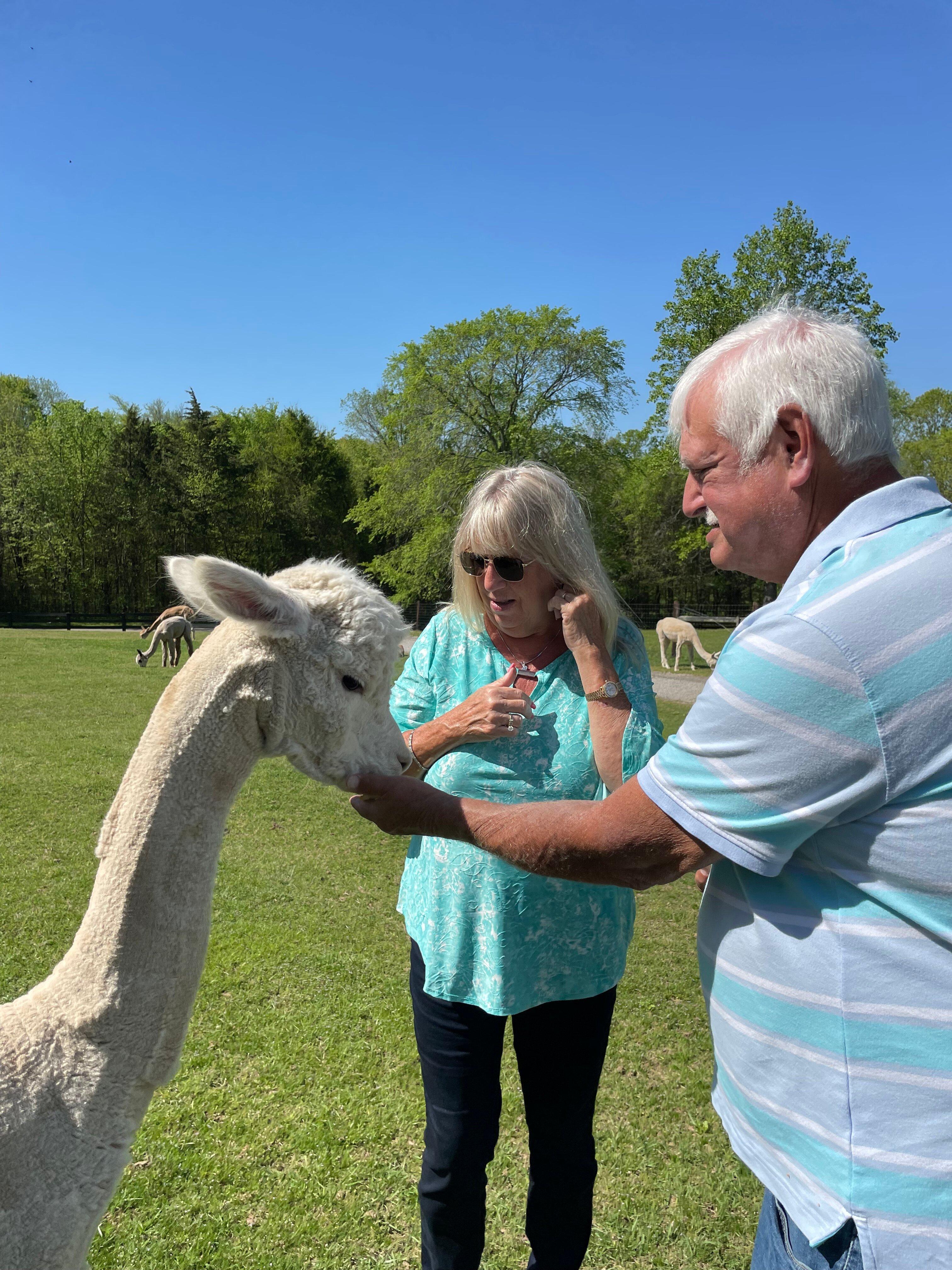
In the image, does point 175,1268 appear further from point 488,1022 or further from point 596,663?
point 596,663

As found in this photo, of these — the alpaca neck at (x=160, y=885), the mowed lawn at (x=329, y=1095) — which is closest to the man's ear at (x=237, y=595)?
the alpaca neck at (x=160, y=885)

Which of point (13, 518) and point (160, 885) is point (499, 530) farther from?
point (13, 518)

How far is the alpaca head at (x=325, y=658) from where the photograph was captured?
5.52 feet

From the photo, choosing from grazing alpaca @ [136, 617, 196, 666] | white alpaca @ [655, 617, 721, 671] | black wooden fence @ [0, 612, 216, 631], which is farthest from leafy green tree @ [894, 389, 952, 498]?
black wooden fence @ [0, 612, 216, 631]

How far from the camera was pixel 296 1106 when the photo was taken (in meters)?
3.70

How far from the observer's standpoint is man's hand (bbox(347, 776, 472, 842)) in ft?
5.50

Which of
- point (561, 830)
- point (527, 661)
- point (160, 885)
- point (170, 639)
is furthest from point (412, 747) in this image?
point (170, 639)

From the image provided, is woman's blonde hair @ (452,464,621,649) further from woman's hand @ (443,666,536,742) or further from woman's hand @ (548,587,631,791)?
woman's hand @ (443,666,536,742)

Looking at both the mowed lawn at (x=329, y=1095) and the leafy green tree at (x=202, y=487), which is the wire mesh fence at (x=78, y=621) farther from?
the mowed lawn at (x=329, y=1095)

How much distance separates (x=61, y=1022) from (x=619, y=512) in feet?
134

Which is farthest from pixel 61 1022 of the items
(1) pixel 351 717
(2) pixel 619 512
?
(2) pixel 619 512

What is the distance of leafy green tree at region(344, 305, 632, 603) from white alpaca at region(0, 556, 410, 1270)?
2837cm

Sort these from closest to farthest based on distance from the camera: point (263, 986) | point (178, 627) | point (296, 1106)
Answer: point (296, 1106) → point (263, 986) → point (178, 627)

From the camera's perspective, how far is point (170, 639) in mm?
19062
